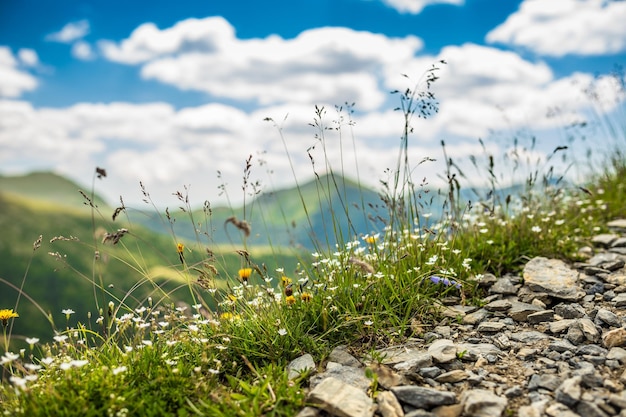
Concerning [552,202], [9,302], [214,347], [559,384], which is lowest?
[9,302]

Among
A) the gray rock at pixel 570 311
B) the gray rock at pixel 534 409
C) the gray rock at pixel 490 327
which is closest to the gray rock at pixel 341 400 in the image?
the gray rock at pixel 534 409

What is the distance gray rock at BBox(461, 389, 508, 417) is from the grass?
0.71 m

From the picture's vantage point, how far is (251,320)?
4.30 m

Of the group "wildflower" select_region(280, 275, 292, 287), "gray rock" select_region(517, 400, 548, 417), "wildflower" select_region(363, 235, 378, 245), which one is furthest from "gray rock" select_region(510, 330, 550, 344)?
"wildflower" select_region(280, 275, 292, 287)

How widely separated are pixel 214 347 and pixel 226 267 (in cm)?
85

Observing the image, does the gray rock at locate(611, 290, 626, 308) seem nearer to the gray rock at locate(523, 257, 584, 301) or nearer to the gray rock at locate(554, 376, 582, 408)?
the gray rock at locate(523, 257, 584, 301)

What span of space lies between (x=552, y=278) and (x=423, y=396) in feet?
9.57

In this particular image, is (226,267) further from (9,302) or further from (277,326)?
(9,302)

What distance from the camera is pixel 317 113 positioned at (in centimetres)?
466

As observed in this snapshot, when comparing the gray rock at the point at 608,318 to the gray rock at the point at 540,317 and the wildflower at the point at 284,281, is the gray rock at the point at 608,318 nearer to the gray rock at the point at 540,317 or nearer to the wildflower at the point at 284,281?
the gray rock at the point at 540,317

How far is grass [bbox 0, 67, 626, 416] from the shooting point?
3404mm

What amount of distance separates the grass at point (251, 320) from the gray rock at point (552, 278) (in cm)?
45

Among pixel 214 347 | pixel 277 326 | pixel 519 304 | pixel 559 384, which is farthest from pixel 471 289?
pixel 214 347

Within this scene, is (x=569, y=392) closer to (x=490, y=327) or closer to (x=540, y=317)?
(x=490, y=327)
